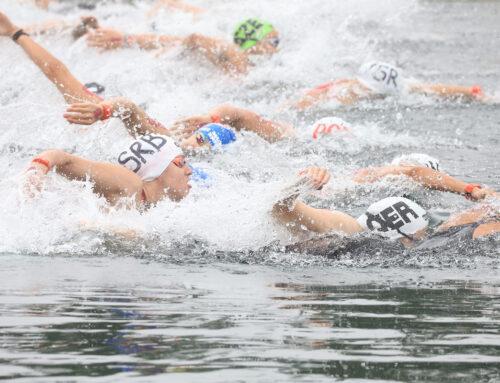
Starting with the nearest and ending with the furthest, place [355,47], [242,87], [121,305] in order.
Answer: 1. [121,305]
2. [242,87]
3. [355,47]

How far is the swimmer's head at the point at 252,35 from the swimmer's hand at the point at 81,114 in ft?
25.8

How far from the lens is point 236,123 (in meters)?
9.41

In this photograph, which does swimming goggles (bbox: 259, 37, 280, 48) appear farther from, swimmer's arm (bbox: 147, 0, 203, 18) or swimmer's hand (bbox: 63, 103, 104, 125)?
swimmer's hand (bbox: 63, 103, 104, 125)

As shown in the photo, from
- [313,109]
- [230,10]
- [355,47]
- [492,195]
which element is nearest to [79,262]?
[492,195]

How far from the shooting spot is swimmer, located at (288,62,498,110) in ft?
41.8

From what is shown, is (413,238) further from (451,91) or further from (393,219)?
(451,91)

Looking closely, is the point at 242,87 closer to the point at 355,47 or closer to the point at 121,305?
the point at 355,47

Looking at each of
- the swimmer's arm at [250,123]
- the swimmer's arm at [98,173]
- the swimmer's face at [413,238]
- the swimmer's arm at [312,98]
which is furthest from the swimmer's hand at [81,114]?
the swimmer's arm at [312,98]

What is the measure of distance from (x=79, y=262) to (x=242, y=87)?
841 cm

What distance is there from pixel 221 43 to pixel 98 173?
790 centimetres

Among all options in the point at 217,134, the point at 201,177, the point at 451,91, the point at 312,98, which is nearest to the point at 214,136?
the point at 217,134

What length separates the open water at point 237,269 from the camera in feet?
11.5

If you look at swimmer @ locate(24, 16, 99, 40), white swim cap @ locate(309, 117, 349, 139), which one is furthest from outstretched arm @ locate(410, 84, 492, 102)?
swimmer @ locate(24, 16, 99, 40)

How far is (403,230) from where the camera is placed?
23.1ft
